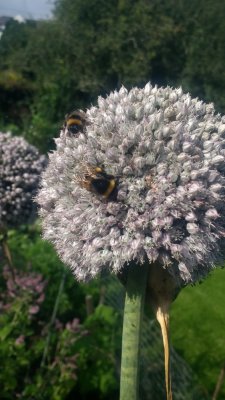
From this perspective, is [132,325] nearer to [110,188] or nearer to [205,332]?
[110,188]

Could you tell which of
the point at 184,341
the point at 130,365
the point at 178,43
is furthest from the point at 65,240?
the point at 178,43

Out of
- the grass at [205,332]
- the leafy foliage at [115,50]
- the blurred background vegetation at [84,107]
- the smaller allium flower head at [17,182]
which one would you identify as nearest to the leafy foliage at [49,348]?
the blurred background vegetation at [84,107]

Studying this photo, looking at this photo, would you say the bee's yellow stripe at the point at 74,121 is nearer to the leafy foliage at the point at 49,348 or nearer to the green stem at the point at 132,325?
the green stem at the point at 132,325

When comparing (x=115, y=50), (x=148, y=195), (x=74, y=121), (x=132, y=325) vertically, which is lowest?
(x=132, y=325)

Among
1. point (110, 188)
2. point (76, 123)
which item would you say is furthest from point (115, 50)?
point (110, 188)

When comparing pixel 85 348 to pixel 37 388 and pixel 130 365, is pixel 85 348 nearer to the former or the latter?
pixel 37 388

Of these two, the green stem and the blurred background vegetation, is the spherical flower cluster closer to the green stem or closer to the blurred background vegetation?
the green stem
